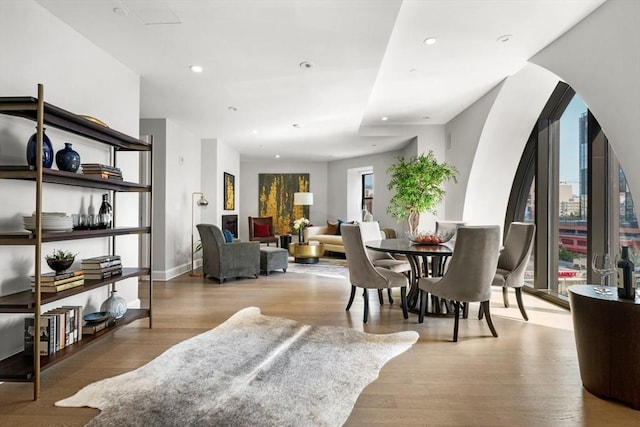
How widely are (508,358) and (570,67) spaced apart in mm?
2501

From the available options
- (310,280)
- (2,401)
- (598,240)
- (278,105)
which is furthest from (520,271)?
(2,401)

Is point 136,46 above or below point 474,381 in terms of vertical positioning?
above

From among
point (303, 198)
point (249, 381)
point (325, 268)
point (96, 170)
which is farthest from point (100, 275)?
point (303, 198)

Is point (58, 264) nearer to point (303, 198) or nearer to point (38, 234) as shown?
point (38, 234)

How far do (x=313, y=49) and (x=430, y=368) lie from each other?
9.15 feet

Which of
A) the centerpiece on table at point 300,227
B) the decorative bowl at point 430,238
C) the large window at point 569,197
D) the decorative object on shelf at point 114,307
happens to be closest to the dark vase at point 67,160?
the decorative object on shelf at point 114,307

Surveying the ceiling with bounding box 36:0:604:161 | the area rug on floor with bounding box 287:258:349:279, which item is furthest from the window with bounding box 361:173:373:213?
the ceiling with bounding box 36:0:604:161

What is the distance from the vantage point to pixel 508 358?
2.51 metres

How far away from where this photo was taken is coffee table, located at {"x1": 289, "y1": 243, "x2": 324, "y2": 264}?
7.12 meters

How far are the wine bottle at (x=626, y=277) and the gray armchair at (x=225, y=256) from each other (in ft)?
14.6

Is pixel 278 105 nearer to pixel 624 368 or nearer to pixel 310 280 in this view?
pixel 310 280

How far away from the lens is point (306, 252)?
712cm

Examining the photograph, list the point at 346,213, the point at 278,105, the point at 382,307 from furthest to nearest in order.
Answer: the point at 346,213
the point at 278,105
the point at 382,307

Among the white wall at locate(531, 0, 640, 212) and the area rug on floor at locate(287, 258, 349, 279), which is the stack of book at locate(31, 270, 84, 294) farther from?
the white wall at locate(531, 0, 640, 212)
